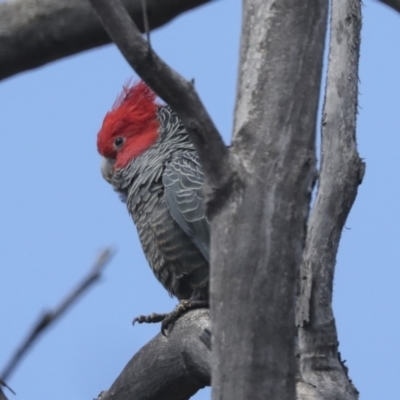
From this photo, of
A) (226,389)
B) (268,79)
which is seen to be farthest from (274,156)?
(226,389)

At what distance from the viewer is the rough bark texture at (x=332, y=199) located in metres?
3.04

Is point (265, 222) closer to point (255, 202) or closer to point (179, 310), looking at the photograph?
point (255, 202)

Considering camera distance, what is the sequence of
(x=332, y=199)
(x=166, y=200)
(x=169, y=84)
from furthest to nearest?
(x=166, y=200) < (x=332, y=199) < (x=169, y=84)

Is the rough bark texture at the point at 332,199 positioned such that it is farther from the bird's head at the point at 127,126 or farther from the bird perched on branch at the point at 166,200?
the bird's head at the point at 127,126

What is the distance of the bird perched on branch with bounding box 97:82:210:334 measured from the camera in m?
4.15

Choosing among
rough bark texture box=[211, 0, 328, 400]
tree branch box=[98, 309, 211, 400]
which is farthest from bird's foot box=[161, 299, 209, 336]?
rough bark texture box=[211, 0, 328, 400]

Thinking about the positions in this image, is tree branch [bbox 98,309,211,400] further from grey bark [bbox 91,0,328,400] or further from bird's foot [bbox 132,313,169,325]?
grey bark [bbox 91,0,328,400]

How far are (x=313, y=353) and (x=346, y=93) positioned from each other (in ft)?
3.64

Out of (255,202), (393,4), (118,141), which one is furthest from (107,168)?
(255,202)

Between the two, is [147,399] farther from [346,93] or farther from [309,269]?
[346,93]

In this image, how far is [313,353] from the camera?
3025 mm

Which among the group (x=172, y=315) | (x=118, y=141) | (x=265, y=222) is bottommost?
(x=265, y=222)

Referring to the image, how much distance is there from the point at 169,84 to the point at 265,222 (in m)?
0.41

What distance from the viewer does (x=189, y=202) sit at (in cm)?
415
